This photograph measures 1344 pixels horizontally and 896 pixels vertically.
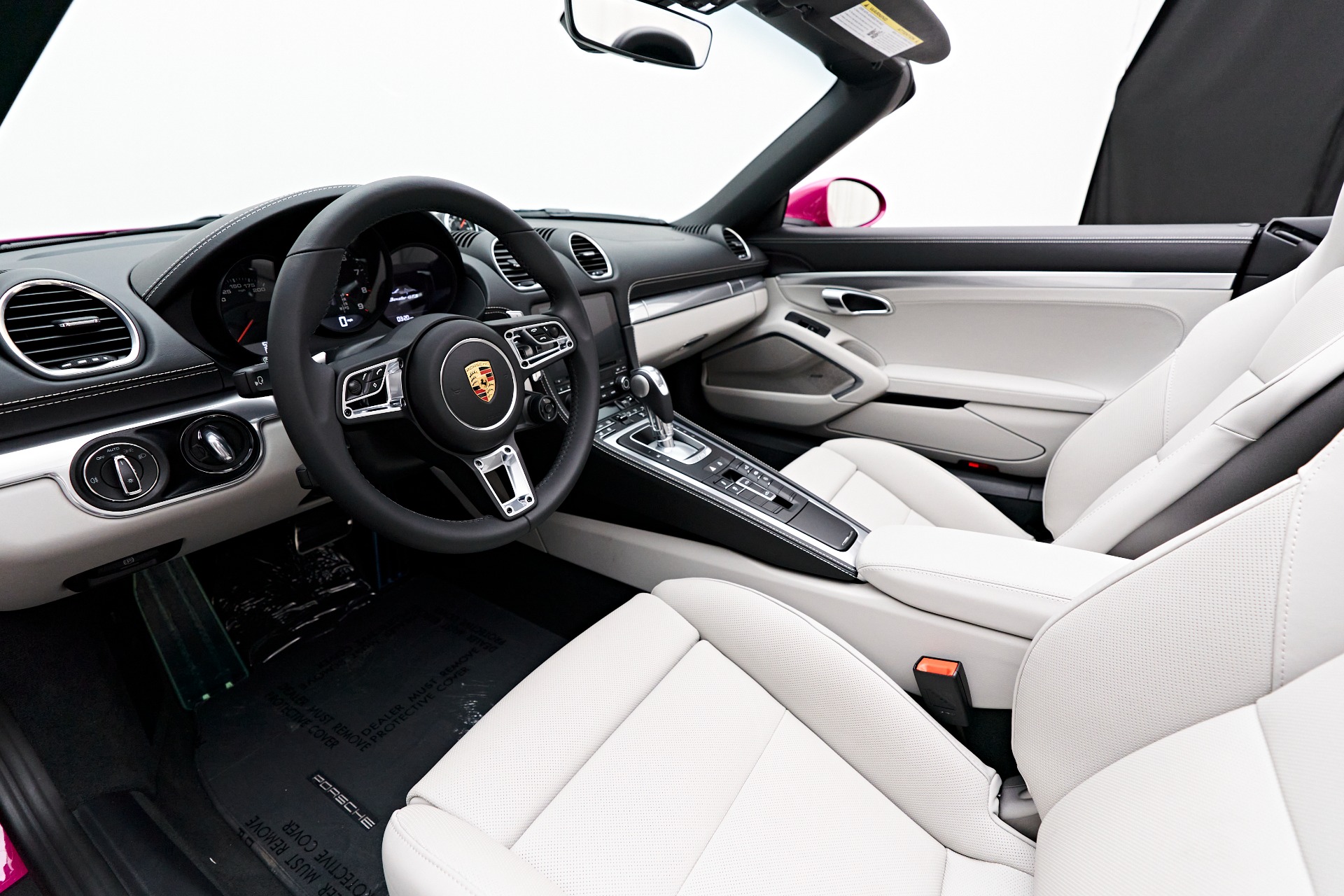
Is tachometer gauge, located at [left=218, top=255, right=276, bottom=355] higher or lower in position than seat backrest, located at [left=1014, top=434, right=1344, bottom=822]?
higher

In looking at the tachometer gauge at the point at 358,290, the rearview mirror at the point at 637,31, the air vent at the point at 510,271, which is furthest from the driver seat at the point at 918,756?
the rearview mirror at the point at 637,31

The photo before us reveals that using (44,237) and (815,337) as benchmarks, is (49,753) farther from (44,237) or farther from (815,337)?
(815,337)

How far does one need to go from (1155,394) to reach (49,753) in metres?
1.89

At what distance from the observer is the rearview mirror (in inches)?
55.8

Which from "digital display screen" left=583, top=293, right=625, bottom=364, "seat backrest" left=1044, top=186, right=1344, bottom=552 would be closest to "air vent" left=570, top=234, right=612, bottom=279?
"digital display screen" left=583, top=293, right=625, bottom=364

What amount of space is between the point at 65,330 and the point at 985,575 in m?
1.18

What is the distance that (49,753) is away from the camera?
1.04 meters

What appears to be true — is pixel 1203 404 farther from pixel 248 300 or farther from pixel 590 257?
pixel 248 300

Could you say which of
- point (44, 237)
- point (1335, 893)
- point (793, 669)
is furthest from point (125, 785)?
point (1335, 893)

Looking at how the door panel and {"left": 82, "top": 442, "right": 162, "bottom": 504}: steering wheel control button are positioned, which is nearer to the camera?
{"left": 82, "top": 442, "right": 162, "bottom": 504}: steering wheel control button

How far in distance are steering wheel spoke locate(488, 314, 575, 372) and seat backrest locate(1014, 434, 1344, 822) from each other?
29.2 inches

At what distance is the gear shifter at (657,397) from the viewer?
136 centimetres

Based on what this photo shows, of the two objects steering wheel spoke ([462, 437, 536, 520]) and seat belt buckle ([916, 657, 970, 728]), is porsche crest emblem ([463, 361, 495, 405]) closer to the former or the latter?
steering wheel spoke ([462, 437, 536, 520])

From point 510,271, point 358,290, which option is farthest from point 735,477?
point 358,290
